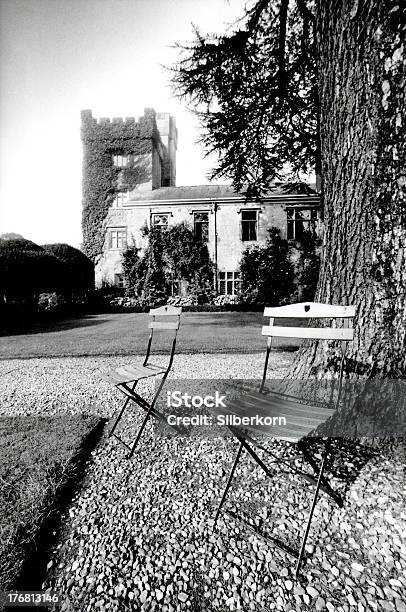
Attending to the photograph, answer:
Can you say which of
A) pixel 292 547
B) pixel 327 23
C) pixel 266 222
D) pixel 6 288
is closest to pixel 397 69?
pixel 327 23

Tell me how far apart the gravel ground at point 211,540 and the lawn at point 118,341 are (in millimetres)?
4729

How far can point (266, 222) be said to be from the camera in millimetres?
21031

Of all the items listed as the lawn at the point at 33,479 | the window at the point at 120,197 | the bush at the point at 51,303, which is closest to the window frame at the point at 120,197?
the window at the point at 120,197

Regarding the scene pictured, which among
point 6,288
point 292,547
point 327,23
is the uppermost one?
point 327,23

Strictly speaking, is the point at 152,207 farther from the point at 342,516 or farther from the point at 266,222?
the point at 342,516

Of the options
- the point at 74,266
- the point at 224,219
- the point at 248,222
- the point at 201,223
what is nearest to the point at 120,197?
the point at 74,266

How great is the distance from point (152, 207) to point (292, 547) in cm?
2196

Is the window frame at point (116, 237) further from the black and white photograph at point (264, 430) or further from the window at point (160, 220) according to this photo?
the black and white photograph at point (264, 430)

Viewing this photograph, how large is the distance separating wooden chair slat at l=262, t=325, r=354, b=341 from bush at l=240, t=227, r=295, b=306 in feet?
55.9

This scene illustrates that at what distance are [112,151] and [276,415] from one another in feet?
97.3

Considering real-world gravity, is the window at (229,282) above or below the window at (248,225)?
below

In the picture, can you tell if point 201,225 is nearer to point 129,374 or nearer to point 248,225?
point 248,225

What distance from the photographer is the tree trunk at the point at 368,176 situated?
2600 mm

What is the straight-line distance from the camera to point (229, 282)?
2111cm
